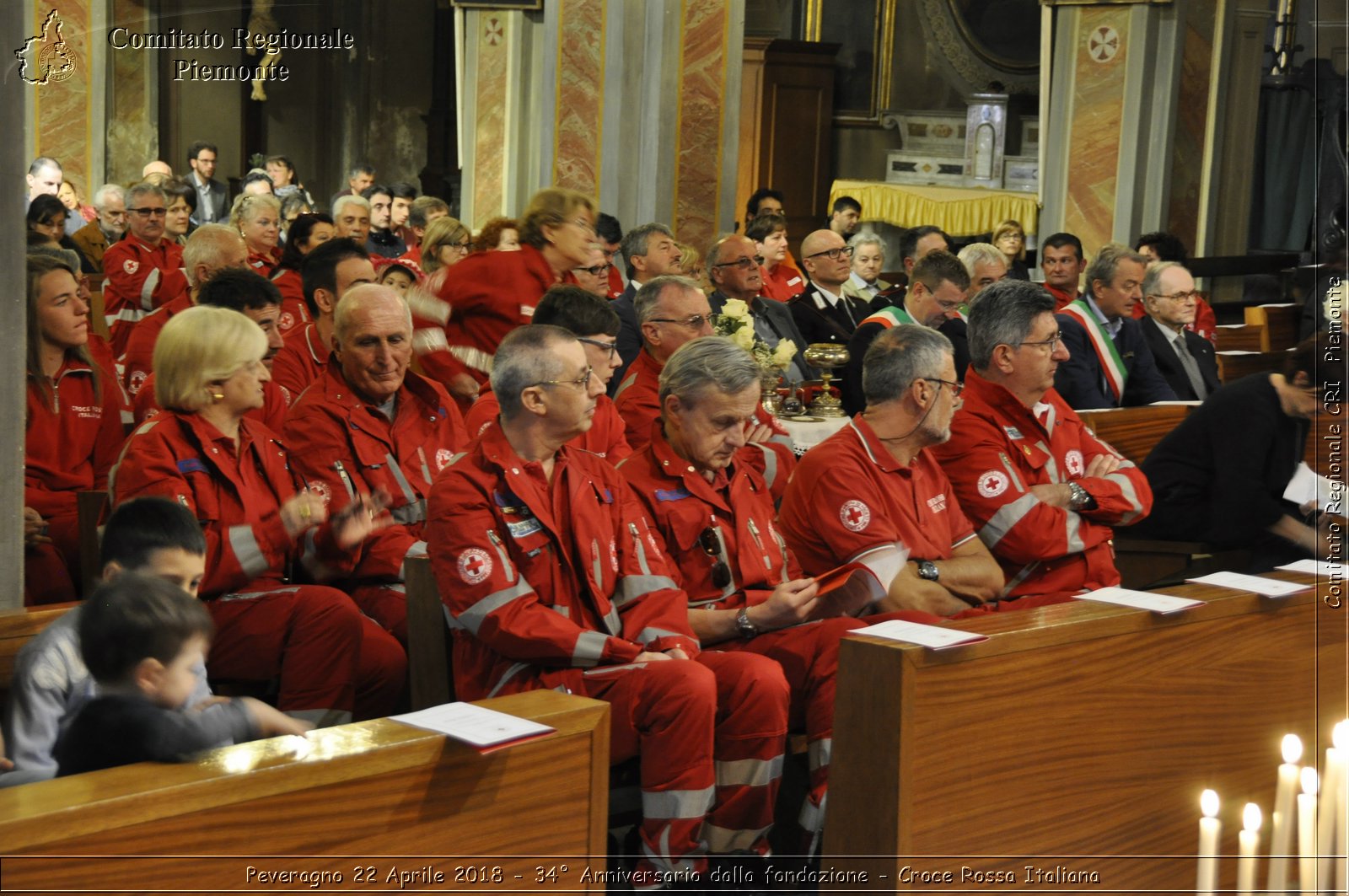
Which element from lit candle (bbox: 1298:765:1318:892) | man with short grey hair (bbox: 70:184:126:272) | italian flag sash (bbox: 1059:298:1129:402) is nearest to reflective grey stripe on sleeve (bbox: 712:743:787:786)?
lit candle (bbox: 1298:765:1318:892)

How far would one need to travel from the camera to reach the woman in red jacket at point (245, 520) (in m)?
3.67

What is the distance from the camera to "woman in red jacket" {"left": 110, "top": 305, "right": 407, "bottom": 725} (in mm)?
3670

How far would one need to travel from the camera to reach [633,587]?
3.42 metres

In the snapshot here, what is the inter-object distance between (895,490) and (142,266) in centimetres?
568

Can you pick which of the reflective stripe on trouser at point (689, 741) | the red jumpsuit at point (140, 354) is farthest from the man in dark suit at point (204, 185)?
the reflective stripe on trouser at point (689, 741)

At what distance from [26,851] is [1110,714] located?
2142 millimetres

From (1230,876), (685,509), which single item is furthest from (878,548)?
(1230,876)

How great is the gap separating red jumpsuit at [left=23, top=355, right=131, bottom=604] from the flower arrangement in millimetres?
2366

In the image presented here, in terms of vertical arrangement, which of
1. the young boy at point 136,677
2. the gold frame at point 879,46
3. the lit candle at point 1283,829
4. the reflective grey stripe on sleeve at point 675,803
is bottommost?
the reflective grey stripe on sleeve at point 675,803

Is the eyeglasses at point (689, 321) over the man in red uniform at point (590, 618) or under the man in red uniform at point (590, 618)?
over

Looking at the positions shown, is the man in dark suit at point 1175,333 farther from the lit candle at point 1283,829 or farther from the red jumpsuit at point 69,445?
the lit candle at point 1283,829

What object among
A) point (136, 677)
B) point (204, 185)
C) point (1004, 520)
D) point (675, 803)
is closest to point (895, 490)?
point (1004, 520)

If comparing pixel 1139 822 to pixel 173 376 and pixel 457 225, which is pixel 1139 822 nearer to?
pixel 173 376

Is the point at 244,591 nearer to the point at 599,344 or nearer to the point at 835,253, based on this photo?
the point at 599,344
